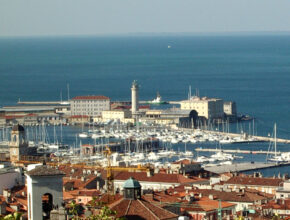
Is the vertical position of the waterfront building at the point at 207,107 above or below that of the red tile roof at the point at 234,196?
above

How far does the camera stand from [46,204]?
59.8ft

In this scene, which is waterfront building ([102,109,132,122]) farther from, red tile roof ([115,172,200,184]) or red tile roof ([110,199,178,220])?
red tile roof ([110,199,178,220])

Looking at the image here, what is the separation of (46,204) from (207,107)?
8625cm

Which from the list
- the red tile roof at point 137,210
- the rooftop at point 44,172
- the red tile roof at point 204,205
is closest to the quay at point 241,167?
the red tile roof at point 204,205

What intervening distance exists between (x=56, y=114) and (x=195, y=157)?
114 ft

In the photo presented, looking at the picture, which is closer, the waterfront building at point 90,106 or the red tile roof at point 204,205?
the red tile roof at point 204,205

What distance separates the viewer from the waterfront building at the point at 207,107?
104250 millimetres

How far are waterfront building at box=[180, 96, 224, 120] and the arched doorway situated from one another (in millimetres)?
85326

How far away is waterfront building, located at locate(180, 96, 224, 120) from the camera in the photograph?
10425 cm

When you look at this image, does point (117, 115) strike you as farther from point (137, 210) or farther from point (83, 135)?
point (137, 210)

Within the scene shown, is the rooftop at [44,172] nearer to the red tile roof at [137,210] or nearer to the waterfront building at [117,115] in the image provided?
the red tile roof at [137,210]

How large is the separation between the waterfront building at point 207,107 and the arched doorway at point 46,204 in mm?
85326

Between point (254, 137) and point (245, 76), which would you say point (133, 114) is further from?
point (245, 76)

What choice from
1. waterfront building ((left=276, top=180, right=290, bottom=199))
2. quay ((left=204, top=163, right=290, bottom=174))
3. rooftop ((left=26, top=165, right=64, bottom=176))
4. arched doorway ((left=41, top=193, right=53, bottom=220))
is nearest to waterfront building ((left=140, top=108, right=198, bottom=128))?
quay ((left=204, top=163, right=290, bottom=174))
